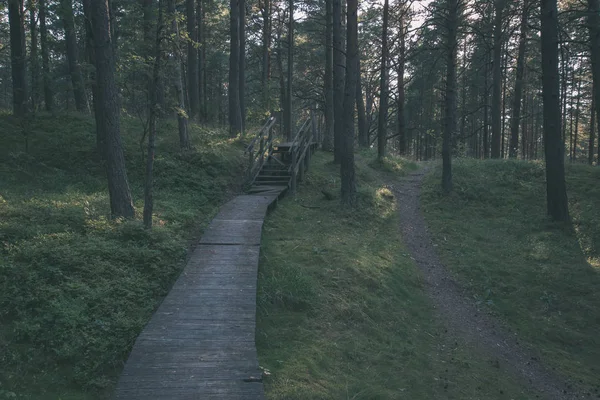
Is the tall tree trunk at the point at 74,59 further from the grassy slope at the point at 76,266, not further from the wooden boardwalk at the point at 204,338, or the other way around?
the wooden boardwalk at the point at 204,338

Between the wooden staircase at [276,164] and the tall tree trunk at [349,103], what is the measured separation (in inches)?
84.5

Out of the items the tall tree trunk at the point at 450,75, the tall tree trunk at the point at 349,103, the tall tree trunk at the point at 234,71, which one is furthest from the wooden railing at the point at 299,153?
the tall tree trunk at the point at 450,75

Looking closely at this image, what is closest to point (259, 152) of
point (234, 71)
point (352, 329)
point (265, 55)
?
point (234, 71)

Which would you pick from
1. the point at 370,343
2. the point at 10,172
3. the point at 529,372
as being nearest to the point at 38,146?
the point at 10,172

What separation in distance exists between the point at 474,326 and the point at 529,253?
4.18m

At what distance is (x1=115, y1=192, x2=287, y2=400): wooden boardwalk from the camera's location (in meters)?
4.55

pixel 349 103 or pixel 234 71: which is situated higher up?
pixel 234 71

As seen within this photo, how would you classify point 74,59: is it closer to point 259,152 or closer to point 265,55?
point 259,152

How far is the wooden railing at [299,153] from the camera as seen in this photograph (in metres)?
14.7

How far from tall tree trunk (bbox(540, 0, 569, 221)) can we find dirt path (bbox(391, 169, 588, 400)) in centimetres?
408

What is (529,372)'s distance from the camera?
22.4 ft

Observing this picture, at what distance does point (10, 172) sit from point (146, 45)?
24.8 feet

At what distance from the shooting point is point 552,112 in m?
12.2

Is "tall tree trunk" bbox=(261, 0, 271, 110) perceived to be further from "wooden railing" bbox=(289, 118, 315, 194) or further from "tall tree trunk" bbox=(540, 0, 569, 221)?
"tall tree trunk" bbox=(540, 0, 569, 221)
